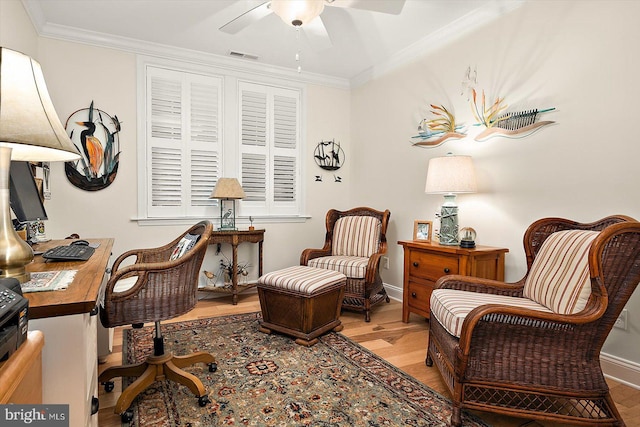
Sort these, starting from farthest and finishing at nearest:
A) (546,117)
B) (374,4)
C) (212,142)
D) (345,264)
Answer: (212,142), (345,264), (546,117), (374,4)

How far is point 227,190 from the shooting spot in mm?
3914

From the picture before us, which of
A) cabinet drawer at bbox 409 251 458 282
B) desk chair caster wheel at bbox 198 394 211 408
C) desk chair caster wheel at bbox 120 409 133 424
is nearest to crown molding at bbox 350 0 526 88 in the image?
cabinet drawer at bbox 409 251 458 282

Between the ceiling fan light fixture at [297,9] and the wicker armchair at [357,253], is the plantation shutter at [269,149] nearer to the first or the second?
the wicker armchair at [357,253]

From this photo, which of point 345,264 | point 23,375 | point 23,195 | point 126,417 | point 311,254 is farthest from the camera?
point 311,254

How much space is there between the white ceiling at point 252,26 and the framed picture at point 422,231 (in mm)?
1755

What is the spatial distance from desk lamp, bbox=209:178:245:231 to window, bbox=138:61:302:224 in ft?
0.41

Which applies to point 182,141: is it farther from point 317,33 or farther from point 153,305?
point 153,305

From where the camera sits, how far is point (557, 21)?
8.61 feet

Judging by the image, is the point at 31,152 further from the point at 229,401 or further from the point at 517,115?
the point at 517,115

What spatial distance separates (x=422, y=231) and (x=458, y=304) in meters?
1.61

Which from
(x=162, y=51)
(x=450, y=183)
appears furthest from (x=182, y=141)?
(x=450, y=183)

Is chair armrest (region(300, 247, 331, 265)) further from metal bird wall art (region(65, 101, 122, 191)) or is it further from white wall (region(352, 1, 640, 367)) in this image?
metal bird wall art (region(65, 101, 122, 191))

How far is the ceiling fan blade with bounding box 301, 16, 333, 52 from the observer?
102 inches

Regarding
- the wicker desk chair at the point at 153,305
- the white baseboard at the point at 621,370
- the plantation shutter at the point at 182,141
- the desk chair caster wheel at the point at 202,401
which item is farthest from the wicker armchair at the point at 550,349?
the plantation shutter at the point at 182,141
